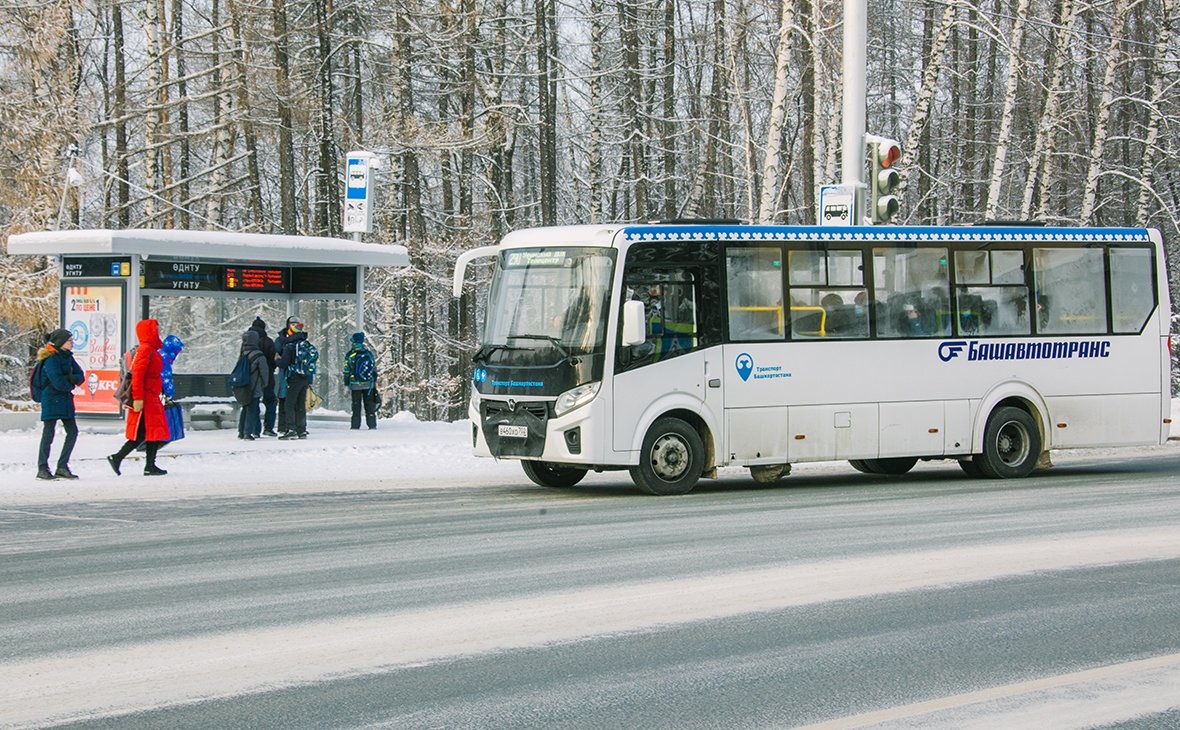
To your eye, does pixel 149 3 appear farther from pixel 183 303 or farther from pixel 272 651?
pixel 272 651

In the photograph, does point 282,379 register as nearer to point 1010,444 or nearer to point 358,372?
point 358,372

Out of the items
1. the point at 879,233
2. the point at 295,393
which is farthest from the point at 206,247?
the point at 879,233

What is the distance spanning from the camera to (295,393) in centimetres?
2312

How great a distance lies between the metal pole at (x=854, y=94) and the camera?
68.2 ft

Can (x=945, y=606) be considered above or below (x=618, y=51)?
below

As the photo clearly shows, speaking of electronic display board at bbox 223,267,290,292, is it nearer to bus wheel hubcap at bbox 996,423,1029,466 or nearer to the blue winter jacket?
the blue winter jacket

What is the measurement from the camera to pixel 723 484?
59.8 feet

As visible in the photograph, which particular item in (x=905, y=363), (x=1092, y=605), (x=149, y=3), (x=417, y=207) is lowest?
(x=1092, y=605)

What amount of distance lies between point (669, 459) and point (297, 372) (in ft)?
28.1

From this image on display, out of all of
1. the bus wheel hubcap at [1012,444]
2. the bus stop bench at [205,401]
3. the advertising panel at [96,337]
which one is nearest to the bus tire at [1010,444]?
the bus wheel hubcap at [1012,444]

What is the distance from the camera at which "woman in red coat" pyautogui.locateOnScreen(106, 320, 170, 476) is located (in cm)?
1758

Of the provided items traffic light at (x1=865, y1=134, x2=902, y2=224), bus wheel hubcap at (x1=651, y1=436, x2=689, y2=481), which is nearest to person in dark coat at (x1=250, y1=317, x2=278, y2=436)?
bus wheel hubcap at (x1=651, y1=436, x2=689, y2=481)

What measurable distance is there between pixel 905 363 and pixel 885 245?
1.40 metres

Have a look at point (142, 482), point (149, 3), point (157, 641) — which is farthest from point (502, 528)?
point (149, 3)
